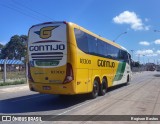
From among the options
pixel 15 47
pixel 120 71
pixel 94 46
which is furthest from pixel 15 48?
pixel 94 46

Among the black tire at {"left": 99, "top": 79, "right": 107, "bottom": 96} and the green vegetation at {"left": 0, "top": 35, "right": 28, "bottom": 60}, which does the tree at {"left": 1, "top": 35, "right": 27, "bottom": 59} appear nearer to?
the green vegetation at {"left": 0, "top": 35, "right": 28, "bottom": 60}

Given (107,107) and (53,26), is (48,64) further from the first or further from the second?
(107,107)

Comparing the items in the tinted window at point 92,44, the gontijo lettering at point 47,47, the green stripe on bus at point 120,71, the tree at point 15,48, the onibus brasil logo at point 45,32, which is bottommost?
the green stripe on bus at point 120,71

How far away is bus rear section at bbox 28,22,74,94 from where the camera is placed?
12273 millimetres

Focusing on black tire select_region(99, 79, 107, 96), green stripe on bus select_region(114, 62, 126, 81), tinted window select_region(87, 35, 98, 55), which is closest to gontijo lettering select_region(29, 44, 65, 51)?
tinted window select_region(87, 35, 98, 55)

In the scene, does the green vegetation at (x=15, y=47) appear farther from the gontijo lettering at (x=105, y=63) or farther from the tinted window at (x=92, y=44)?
the tinted window at (x=92, y=44)

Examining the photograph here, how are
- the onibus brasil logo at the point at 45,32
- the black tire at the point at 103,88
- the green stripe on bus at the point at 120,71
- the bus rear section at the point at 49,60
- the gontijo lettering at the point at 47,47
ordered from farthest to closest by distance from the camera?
the green stripe on bus at the point at 120,71 < the black tire at the point at 103,88 < the onibus brasil logo at the point at 45,32 < the gontijo lettering at the point at 47,47 < the bus rear section at the point at 49,60

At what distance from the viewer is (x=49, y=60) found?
12.7 meters

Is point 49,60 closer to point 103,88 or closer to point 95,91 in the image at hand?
point 95,91

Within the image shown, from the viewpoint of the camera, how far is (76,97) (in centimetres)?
1557

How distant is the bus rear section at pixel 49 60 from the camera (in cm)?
1227

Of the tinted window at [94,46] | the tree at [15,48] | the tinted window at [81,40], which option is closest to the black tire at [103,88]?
the tinted window at [94,46]

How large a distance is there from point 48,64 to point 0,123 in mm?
4469

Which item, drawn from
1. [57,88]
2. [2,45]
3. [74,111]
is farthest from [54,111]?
[2,45]
